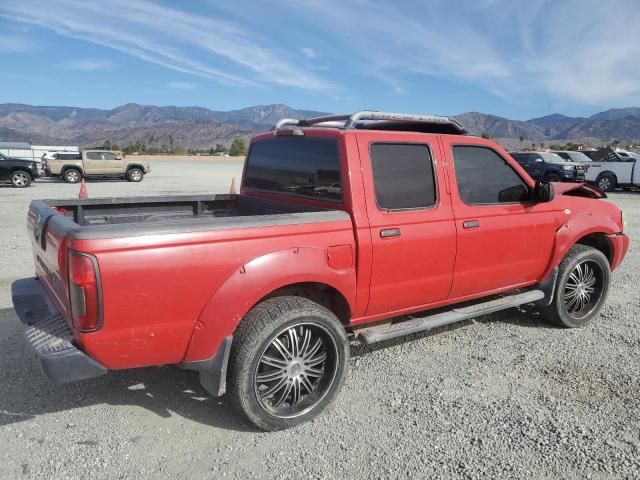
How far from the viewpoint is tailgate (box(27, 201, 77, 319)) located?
2.64 meters

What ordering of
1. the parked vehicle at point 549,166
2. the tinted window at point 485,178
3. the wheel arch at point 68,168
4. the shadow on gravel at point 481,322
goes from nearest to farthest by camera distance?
the tinted window at point 485,178 < the shadow on gravel at point 481,322 < the parked vehicle at point 549,166 < the wheel arch at point 68,168

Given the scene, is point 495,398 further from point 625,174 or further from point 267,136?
point 625,174

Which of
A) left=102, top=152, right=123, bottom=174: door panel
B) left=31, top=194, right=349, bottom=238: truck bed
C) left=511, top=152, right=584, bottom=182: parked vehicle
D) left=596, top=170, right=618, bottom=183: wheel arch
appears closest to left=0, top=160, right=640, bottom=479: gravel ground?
left=31, top=194, right=349, bottom=238: truck bed

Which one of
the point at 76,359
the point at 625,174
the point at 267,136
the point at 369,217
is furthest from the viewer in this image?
the point at 625,174

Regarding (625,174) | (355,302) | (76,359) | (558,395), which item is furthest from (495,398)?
(625,174)

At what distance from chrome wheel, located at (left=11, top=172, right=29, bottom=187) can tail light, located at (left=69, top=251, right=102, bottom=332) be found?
20403 millimetres

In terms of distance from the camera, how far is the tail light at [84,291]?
2.46 m

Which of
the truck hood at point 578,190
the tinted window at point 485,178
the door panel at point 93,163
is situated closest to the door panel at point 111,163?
the door panel at point 93,163

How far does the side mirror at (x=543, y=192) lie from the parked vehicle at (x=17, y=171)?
20754 millimetres

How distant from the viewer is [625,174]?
20.3 meters

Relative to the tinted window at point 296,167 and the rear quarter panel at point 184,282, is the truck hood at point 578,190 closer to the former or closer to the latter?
the tinted window at point 296,167

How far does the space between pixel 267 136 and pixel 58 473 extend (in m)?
2.85

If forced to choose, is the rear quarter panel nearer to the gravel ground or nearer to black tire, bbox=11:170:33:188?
the gravel ground

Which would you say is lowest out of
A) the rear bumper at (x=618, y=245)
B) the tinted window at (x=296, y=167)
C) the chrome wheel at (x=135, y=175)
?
the rear bumper at (x=618, y=245)
